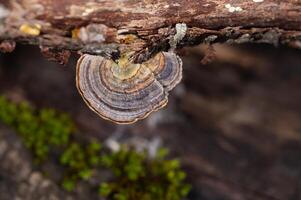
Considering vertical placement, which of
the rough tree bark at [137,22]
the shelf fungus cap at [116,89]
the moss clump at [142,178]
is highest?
the rough tree bark at [137,22]

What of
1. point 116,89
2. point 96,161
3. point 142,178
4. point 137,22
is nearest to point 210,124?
point 142,178

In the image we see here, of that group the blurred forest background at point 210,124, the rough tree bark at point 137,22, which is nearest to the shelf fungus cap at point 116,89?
the rough tree bark at point 137,22

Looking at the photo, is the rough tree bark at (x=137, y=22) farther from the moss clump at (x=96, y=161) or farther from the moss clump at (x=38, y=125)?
the moss clump at (x=38, y=125)

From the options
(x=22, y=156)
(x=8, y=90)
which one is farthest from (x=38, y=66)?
(x=22, y=156)

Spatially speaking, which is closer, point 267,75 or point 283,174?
point 283,174

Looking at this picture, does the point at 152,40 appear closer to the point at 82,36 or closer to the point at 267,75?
the point at 82,36
